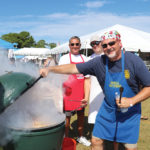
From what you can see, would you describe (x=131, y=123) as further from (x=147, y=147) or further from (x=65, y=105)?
(x=147, y=147)

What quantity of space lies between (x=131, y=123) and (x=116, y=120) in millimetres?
166

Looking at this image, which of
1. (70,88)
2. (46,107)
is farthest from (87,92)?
(46,107)

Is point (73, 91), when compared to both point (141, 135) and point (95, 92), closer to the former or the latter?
point (95, 92)

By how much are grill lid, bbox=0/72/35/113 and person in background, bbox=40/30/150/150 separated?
309 mm

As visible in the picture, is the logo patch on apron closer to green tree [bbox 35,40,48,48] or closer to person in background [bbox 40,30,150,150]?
person in background [bbox 40,30,150,150]

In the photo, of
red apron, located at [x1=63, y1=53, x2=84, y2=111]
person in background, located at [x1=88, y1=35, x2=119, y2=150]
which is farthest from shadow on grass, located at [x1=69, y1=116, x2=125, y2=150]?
red apron, located at [x1=63, y1=53, x2=84, y2=111]

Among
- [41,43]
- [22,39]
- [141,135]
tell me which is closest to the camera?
[141,135]

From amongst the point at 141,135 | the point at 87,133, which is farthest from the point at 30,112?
the point at 141,135

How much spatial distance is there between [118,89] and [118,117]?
0.34 meters

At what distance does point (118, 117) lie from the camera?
2.04 m

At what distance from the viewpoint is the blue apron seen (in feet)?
6.39

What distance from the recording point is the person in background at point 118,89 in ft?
6.08

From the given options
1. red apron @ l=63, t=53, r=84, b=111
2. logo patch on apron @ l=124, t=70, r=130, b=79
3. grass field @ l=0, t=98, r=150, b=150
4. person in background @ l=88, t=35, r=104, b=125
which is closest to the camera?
logo patch on apron @ l=124, t=70, r=130, b=79

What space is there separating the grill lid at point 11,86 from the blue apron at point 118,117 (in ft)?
2.89
